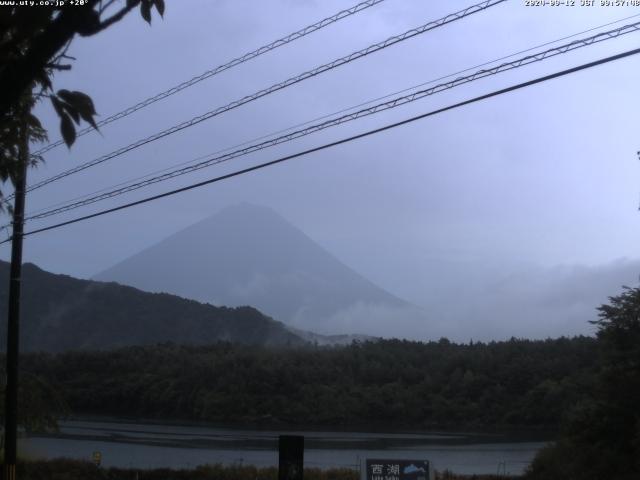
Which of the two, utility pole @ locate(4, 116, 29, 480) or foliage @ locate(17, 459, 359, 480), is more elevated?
utility pole @ locate(4, 116, 29, 480)

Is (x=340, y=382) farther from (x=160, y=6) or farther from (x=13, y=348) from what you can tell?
(x=160, y=6)

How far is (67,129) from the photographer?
466 cm

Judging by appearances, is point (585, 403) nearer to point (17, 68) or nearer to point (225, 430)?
point (225, 430)

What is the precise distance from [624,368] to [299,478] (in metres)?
11.8

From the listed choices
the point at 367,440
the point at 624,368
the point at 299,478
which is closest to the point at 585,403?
the point at 624,368

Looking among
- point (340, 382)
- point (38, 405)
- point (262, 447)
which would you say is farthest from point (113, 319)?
point (38, 405)

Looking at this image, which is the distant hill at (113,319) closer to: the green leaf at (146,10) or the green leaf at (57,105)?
the green leaf at (146,10)

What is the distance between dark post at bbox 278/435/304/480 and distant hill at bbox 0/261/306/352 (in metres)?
46.6

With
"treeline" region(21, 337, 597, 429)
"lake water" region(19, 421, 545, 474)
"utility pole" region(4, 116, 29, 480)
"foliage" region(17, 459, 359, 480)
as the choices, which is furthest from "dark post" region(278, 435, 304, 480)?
"treeline" region(21, 337, 597, 429)

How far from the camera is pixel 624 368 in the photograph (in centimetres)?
2092

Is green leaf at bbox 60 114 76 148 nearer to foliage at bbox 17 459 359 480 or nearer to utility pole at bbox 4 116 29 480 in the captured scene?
utility pole at bbox 4 116 29 480

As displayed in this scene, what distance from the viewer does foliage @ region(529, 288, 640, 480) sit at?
2014 centimetres

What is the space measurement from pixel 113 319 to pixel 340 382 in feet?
101

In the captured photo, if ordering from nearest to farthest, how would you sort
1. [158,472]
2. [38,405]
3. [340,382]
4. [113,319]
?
1. [38,405]
2. [158,472]
3. [340,382]
4. [113,319]
